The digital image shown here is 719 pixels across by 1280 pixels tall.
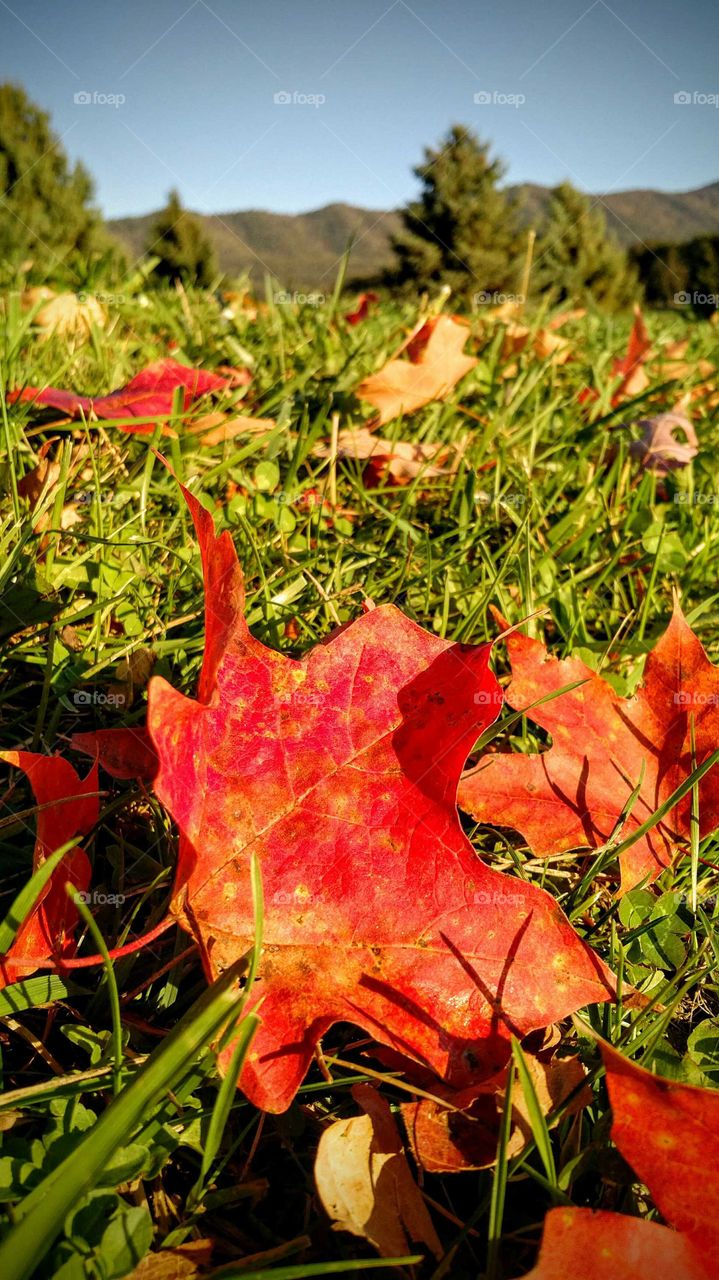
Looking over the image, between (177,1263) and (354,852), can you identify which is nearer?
(177,1263)

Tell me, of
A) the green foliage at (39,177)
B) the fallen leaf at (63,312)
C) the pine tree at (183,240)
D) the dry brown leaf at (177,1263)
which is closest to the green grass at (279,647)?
the dry brown leaf at (177,1263)

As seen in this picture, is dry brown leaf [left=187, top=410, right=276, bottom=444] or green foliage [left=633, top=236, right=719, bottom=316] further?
Result: green foliage [left=633, top=236, right=719, bottom=316]

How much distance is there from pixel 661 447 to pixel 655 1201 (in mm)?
1712

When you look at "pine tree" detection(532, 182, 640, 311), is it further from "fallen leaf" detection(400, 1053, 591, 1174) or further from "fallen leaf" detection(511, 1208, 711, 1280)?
"fallen leaf" detection(511, 1208, 711, 1280)

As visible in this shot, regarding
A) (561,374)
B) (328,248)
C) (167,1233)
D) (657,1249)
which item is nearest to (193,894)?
(167,1233)

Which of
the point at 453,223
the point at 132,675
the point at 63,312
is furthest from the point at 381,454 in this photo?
the point at 453,223

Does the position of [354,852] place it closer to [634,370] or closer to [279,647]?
[279,647]

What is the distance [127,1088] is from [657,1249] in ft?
1.39

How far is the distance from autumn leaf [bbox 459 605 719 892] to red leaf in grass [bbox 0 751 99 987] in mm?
465

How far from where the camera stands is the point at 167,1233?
2.22 feet

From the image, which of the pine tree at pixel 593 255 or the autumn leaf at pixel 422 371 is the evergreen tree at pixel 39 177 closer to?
the pine tree at pixel 593 255

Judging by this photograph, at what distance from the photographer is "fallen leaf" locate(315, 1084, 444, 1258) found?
2.20ft

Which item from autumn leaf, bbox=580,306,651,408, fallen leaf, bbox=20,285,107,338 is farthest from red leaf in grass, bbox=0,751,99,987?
fallen leaf, bbox=20,285,107,338

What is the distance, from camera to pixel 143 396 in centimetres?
172
